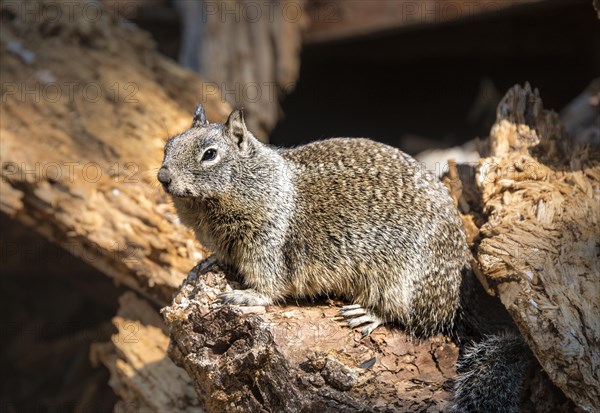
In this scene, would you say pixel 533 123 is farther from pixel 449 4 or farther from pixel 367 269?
pixel 449 4

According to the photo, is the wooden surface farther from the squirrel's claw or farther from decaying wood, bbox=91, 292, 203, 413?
the squirrel's claw

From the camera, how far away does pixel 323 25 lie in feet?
27.9

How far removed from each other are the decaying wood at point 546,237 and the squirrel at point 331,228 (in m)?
0.32

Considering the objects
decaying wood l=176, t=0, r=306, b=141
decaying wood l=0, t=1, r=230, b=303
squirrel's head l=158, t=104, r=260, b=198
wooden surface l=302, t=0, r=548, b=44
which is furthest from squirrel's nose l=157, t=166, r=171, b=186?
wooden surface l=302, t=0, r=548, b=44

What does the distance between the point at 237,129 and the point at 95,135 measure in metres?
2.04

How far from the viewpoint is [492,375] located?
394cm

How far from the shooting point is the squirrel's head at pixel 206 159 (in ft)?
13.7

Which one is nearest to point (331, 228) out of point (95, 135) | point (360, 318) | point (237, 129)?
point (360, 318)

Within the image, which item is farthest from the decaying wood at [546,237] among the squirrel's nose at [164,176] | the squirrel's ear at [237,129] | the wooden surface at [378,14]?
the wooden surface at [378,14]

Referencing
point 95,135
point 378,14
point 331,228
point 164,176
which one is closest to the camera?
→ point 164,176

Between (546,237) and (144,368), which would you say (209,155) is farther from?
(546,237)

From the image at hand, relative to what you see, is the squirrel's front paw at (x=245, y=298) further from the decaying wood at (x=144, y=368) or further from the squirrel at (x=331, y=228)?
the decaying wood at (x=144, y=368)

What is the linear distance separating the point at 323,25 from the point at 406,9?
38.4 inches

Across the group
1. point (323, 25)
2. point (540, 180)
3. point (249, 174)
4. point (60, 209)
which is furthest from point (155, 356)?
point (323, 25)
